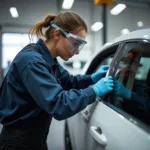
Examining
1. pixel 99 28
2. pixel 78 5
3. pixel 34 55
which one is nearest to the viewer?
pixel 34 55

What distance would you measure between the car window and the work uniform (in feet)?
0.68

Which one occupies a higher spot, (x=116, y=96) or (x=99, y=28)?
(x=99, y=28)

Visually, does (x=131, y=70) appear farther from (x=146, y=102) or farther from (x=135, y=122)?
(x=135, y=122)

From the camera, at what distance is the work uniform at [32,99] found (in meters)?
1.03

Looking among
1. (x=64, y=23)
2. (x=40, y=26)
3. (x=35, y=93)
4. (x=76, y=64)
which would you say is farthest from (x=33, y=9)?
(x=35, y=93)

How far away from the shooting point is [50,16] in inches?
55.0

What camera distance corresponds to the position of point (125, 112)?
1.11 metres

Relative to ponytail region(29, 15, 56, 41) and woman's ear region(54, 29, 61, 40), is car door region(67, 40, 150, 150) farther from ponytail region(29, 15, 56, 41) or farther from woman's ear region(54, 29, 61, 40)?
ponytail region(29, 15, 56, 41)

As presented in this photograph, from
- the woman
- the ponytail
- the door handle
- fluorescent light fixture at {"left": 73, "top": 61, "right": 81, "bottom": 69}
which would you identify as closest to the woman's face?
the woman

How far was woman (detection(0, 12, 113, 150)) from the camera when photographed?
104 centimetres

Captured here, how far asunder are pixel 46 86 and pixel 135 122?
1.59ft

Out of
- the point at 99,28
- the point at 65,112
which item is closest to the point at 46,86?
the point at 65,112

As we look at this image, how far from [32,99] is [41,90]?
0.18m

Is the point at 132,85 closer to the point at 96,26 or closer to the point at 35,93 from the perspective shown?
the point at 35,93
